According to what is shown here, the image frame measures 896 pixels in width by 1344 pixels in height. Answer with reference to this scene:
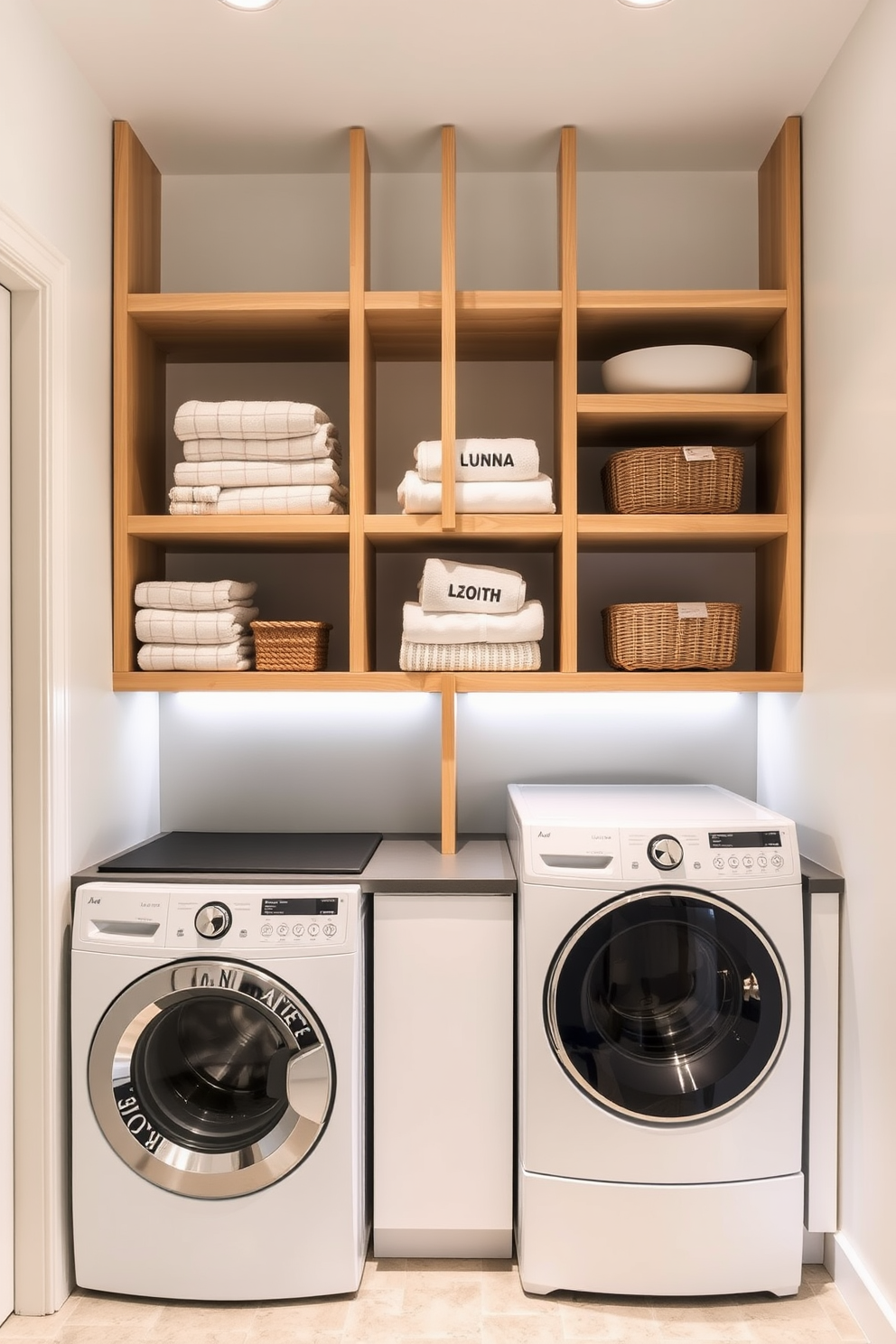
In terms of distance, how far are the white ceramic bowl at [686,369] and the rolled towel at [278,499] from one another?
81cm

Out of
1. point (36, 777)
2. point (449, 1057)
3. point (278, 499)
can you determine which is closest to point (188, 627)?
point (278, 499)

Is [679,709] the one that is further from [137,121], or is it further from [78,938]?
[137,121]

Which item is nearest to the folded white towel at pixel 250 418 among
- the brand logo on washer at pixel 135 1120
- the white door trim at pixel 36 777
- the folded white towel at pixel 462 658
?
the white door trim at pixel 36 777

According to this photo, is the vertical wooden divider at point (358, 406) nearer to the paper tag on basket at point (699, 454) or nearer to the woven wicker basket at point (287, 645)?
the woven wicker basket at point (287, 645)

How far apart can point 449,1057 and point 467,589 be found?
106 centimetres

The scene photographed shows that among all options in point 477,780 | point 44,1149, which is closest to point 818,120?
point 477,780

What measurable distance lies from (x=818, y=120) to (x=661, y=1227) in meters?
2.48

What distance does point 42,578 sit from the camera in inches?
73.6

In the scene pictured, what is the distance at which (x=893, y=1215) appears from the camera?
5.63 ft

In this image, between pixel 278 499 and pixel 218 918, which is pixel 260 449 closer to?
pixel 278 499

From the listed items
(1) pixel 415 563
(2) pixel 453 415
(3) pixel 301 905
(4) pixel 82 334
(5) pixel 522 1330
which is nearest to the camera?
(5) pixel 522 1330

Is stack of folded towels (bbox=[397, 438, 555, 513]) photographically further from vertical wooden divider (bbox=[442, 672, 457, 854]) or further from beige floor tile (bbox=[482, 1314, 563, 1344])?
beige floor tile (bbox=[482, 1314, 563, 1344])

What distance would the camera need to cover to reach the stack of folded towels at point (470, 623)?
2178 millimetres

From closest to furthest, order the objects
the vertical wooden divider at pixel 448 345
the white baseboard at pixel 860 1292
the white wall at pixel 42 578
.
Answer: the white baseboard at pixel 860 1292 < the white wall at pixel 42 578 < the vertical wooden divider at pixel 448 345
